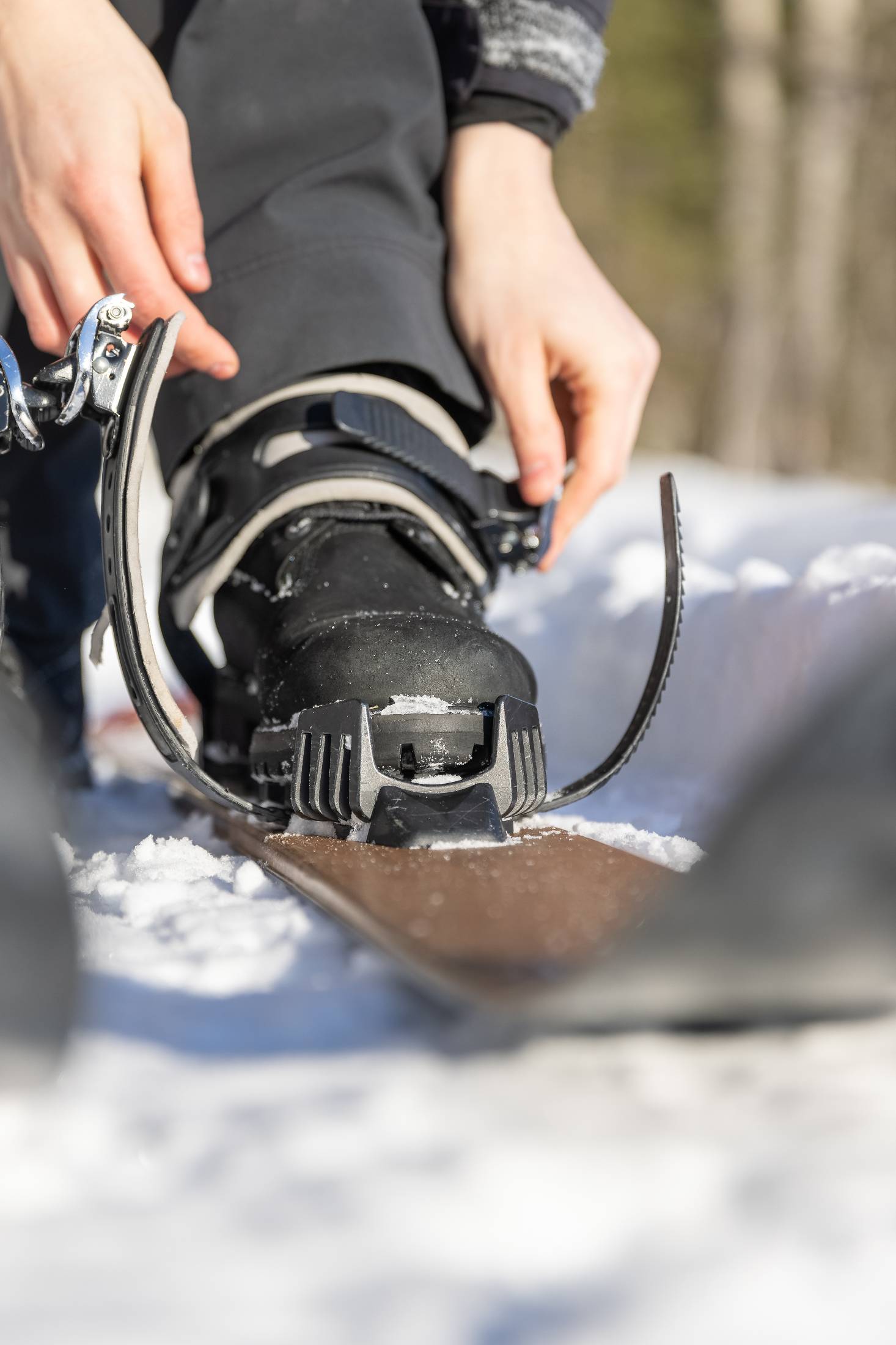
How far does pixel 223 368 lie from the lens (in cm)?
92

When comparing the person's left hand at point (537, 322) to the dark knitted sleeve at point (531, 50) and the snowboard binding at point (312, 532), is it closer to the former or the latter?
the dark knitted sleeve at point (531, 50)

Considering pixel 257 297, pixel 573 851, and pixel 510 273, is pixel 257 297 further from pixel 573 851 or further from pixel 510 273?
pixel 573 851

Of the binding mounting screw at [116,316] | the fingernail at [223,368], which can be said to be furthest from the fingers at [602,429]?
the binding mounting screw at [116,316]

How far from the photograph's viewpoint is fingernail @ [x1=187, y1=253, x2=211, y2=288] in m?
0.87

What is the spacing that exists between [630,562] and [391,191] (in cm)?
73

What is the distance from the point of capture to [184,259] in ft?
2.85

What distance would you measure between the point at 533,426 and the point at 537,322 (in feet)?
0.35

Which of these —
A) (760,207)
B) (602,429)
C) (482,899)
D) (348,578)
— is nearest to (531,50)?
(602,429)

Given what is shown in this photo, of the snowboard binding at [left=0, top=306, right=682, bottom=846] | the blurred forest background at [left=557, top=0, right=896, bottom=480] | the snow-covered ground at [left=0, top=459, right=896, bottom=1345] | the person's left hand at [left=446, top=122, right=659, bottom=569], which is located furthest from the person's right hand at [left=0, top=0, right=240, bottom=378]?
the blurred forest background at [left=557, top=0, right=896, bottom=480]

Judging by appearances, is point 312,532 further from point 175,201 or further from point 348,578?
point 175,201

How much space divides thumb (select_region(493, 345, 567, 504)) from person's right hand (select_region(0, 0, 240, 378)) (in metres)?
0.35

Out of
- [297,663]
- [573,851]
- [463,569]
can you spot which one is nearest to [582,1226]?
[573,851]

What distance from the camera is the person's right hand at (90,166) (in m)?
0.81

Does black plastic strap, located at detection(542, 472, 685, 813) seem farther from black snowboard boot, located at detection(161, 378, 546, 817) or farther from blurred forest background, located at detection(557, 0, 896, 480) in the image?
blurred forest background, located at detection(557, 0, 896, 480)
